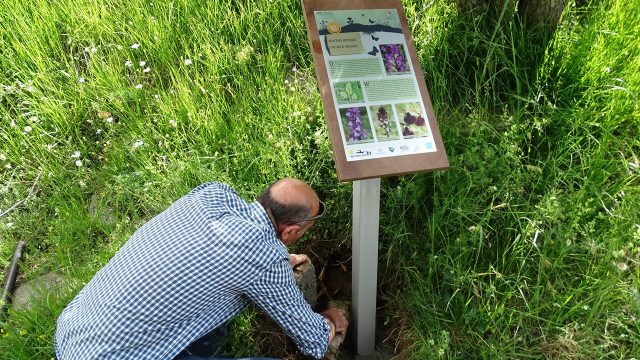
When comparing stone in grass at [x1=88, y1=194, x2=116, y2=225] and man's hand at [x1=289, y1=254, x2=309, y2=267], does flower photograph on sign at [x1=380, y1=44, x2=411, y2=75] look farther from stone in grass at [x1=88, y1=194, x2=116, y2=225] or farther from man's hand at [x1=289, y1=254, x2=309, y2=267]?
stone in grass at [x1=88, y1=194, x2=116, y2=225]

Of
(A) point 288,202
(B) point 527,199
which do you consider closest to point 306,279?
(A) point 288,202

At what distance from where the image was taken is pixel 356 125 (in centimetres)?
179

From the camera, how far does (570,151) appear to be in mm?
2576

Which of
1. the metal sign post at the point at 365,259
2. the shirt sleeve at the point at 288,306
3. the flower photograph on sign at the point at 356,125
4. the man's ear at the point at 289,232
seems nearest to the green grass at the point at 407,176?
the metal sign post at the point at 365,259

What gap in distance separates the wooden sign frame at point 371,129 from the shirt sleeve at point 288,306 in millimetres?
518

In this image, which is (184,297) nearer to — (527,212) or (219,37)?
(527,212)

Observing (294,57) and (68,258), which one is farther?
(294,57)

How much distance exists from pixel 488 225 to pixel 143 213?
1.99 m

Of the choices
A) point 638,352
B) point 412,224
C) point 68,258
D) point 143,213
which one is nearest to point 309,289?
point 412,224

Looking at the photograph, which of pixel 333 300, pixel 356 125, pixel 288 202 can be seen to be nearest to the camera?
pixel 356 125

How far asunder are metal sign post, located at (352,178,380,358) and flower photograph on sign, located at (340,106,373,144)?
190 millimetres

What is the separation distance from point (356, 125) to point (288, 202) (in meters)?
0.49

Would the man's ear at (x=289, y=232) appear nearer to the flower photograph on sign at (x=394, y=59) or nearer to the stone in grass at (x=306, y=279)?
the stone in grass at (x=306, y=279)

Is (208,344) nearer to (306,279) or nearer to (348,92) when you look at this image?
(306,279)
